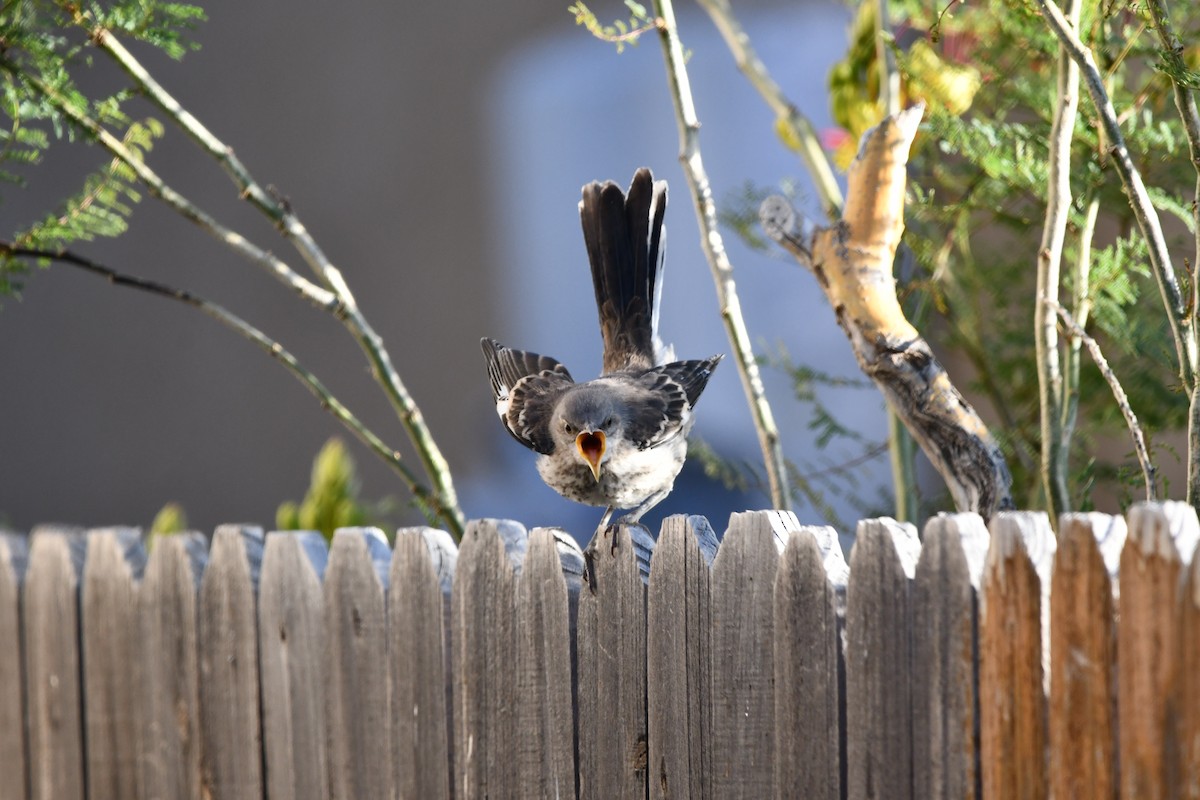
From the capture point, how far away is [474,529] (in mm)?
2178

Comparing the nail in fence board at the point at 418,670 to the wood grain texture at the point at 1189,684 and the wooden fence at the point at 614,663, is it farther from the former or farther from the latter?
the wood grain texture at the point at 1189,684

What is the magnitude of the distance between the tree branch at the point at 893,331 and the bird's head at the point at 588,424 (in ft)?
2.08

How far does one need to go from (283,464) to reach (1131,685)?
6.48m

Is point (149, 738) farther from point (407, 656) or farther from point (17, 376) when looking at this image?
point (17, 376)

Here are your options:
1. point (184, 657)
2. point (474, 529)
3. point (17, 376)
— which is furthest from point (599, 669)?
point (17, 376)

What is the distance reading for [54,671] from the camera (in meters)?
2.63

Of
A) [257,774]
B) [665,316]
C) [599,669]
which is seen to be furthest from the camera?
[665,316]

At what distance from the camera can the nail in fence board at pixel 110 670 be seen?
2.55m

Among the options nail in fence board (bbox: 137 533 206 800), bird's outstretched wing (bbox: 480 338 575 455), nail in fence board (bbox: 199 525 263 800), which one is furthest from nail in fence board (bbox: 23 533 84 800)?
bird's outstretched wing (bbox: 480 338 575 455)

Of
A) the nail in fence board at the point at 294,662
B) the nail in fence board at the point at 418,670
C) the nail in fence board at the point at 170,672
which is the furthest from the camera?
the nail in fence board at the point at 170,672

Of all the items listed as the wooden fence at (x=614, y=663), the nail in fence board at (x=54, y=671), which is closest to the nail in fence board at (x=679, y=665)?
the wooden fence at (x=614, y=663)

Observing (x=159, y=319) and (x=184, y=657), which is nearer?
(x=184, y=657)

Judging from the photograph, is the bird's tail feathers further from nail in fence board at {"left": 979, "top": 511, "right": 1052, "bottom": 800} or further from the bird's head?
nail in fence board at {"left": 979, "top": 511, "right": 1052, "bottom": 800}

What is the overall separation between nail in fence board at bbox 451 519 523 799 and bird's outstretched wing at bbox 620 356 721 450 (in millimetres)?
736
